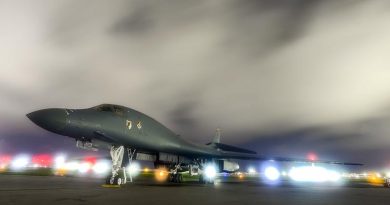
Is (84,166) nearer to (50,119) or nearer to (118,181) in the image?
(118,181)

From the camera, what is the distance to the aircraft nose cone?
13.8 m

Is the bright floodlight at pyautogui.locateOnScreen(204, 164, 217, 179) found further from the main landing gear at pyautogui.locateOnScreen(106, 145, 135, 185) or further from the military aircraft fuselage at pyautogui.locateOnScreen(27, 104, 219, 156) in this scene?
the main landing gear at pyautogui.locateOnScreen(106, 145, 135, 185)

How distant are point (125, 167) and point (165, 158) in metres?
5.41

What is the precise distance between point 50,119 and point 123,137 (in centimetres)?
467

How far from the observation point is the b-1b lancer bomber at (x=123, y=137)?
1462cm

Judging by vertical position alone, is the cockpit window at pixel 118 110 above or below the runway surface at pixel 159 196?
above

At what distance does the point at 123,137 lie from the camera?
1770 centimetres

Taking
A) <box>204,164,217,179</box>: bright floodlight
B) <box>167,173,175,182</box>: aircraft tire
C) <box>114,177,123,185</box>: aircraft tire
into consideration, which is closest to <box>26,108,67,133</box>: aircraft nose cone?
<box>114,177,123,185</box>: aircraft tire

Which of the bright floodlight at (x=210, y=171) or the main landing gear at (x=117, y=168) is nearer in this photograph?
the main landing gear at (x=117, y=168)

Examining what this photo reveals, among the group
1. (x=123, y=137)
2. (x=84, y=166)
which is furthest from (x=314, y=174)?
(x=84, y=166)

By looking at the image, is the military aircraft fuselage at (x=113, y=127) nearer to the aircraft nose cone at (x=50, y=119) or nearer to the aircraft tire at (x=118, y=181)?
the aircraft nose cone at (x=50, y=119)

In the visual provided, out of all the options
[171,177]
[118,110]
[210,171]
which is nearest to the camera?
[118,110]

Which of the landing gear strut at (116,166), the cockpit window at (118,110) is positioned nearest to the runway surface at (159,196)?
the landing gear strut at (116,166)

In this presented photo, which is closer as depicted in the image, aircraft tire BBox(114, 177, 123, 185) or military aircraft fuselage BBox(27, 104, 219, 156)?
military aircraft fuselage BBox(27, 104, 219, 156)
